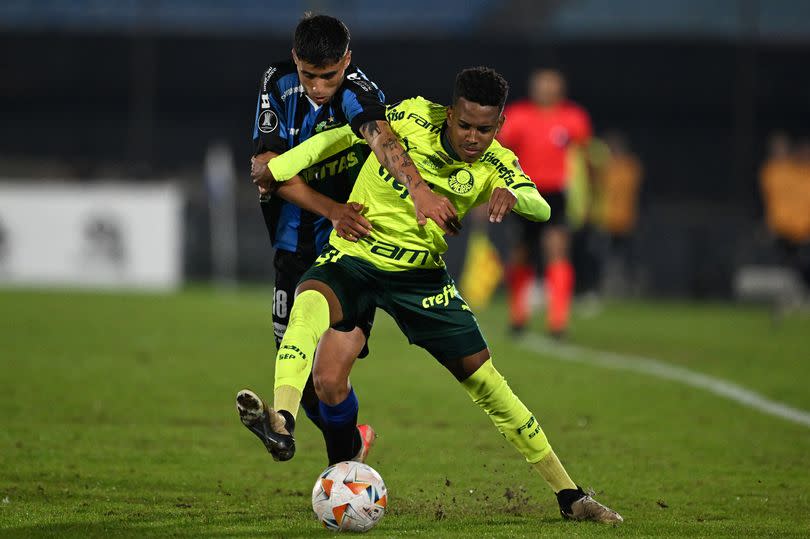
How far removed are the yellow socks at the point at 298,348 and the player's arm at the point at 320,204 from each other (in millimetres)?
342

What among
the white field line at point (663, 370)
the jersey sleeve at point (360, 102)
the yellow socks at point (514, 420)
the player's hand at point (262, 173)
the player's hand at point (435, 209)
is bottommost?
the white field line at point (663, 370)

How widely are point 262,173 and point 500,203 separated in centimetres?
104

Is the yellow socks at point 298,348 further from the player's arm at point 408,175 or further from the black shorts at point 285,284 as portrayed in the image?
the black shorts at point 285,284

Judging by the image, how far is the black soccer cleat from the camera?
4785 millimetres

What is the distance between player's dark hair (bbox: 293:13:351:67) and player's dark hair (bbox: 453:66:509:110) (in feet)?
1.76

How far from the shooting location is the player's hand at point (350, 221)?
5531 mm

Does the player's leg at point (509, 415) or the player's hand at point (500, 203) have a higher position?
the player's hand at point (500, 203)

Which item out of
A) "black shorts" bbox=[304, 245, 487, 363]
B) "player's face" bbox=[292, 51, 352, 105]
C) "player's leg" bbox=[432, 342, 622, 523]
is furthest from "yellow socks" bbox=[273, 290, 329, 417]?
"player's face" bbox=[292, 51, 352, 105]

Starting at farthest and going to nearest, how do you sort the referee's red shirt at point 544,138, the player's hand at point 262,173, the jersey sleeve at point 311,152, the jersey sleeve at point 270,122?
the referee's red shirt at point 544,138 → the jersey sleeve at point 270,122 → the player's hand at point 262,173 → the jersey sleeve at point 311,152

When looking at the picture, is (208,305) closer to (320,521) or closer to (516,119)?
(516,119)

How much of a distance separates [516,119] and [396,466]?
725 cm

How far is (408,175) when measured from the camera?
5.28 metres

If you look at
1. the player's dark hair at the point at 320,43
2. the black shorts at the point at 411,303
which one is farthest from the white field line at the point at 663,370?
the player's dark hair at the point at 320,43

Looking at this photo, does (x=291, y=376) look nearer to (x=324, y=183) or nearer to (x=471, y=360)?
(x=471, y=360)
